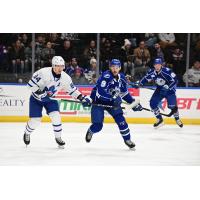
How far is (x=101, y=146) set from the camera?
4.98m

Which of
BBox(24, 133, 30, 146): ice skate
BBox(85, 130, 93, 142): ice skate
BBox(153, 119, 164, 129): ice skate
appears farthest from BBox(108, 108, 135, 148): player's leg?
BBox(153, 119, 164, 129): ice skate

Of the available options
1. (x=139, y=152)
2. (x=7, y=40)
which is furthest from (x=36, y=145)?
(x=7, y=40)

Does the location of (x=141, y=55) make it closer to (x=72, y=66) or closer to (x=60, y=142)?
(x=72, y=66)

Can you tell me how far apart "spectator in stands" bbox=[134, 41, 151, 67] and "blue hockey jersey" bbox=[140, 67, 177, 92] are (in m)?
0.13

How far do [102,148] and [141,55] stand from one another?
1.60m

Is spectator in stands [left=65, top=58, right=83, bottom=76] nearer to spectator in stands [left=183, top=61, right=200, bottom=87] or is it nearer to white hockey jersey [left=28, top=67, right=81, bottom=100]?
white hockey jersey [left=28, top=67, right=81, bottom=100]

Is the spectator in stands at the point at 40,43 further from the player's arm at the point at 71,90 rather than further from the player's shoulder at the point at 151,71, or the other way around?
the player's shoulder at the point at 151,71

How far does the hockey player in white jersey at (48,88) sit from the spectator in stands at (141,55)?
1.52 metres

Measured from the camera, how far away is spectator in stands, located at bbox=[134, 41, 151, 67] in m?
5.99

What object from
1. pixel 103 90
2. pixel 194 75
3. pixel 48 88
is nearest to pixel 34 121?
pixel 48 88

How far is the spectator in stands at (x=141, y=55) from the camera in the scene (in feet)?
19.6

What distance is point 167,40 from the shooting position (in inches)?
236

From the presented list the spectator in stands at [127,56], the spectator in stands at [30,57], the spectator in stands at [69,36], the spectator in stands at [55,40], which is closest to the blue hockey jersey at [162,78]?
the spectator in stands at [127,56]

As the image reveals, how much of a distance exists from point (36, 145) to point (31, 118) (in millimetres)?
359
